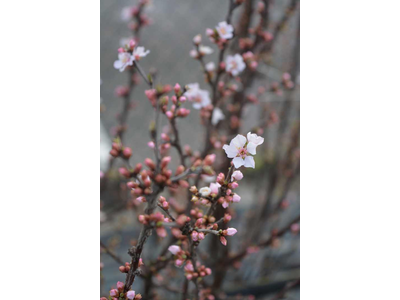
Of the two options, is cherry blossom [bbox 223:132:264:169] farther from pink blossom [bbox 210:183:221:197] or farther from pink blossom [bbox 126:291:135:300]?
pink blossom [bbox 126:291:135:300]

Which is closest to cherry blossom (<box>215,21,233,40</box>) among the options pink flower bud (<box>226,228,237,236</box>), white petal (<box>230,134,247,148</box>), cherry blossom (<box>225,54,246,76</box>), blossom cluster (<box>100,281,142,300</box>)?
cherry blossom (<box>225,54,246,76</box>)

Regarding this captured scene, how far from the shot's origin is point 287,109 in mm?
1477

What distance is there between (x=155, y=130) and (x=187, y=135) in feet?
7.41

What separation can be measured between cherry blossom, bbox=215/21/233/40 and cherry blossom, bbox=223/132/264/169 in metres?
0.34

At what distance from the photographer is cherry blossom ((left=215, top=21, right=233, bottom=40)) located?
2.41 feet

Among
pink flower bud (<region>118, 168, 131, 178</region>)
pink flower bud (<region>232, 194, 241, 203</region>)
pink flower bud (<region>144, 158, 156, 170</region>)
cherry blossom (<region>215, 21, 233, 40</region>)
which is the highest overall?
cherry blossom (<region>215, 21, 233, 40</region>)

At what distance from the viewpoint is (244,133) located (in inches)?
47.6

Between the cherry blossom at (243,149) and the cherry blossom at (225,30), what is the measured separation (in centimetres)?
34

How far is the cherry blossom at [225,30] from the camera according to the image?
0.73 m

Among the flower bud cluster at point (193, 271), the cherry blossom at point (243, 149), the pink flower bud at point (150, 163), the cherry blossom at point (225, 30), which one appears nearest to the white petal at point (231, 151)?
the cherry blossom at point (243, 149)

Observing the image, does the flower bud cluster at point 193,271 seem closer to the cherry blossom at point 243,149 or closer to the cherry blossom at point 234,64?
the cherry blossom at point 243,149

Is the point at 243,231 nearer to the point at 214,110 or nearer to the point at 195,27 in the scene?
Answer: the point at 214,110

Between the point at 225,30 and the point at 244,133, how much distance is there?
52cm
